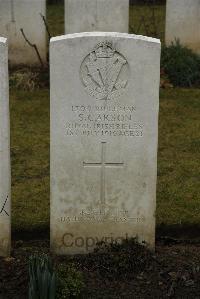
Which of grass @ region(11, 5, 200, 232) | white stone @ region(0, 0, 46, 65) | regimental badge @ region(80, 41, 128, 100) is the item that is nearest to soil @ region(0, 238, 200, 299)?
grass @ region(11, 5, 200, 232)

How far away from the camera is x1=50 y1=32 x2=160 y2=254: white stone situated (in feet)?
17.1

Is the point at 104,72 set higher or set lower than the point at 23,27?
lower

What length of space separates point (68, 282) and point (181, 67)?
6.11 meters

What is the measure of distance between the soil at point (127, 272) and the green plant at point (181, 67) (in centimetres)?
503

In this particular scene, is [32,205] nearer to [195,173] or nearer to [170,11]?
[195,173]

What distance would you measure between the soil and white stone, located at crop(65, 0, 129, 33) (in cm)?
543

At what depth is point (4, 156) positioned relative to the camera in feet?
17.6

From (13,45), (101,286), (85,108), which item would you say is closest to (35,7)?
(13,45)

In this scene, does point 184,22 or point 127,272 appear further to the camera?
point 184,22

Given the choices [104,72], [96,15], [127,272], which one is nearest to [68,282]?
[127,272]

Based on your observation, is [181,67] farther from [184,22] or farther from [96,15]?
[96,15]

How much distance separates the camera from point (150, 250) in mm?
5656

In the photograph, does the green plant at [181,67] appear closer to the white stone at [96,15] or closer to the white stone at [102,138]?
the white stone at [96,15]

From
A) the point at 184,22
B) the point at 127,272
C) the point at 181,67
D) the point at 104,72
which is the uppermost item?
the point at 184,22
